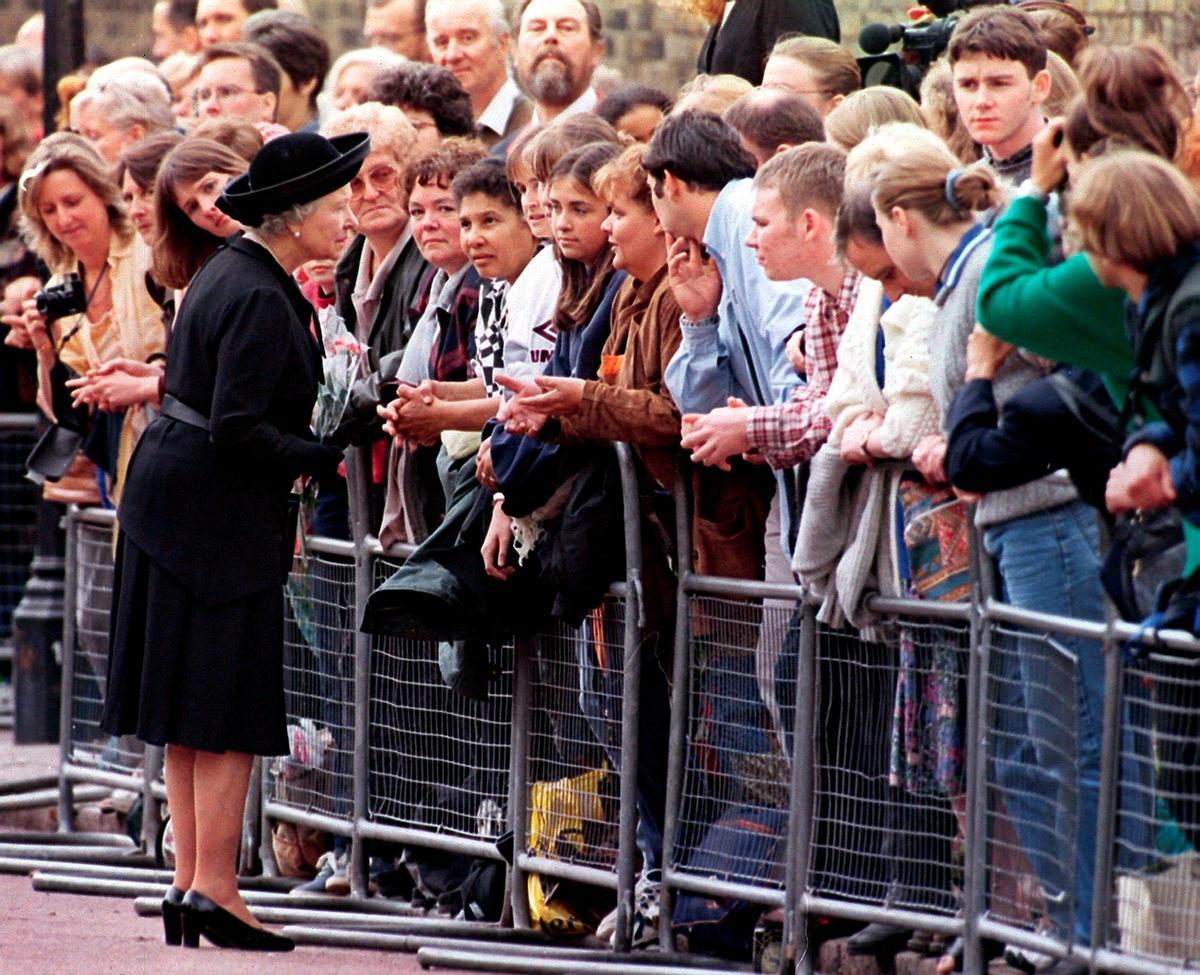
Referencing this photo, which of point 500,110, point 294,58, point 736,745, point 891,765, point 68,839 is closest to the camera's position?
point 891,765

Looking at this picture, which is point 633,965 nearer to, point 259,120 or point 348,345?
point 348,345

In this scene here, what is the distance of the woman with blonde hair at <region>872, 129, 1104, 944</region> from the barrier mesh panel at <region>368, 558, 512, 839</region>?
216 centimetres

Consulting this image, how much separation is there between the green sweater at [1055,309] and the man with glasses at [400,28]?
24.2 ft

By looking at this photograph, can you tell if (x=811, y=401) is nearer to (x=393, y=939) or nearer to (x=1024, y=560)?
(x=1024, y=560)

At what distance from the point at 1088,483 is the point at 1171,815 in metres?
0.75

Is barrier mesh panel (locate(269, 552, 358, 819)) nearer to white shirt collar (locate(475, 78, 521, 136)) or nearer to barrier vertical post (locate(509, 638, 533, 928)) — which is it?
barrier vertical post (locate(509, 638, 533, 928))

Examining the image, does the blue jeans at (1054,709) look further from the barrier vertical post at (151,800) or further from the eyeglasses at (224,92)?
the eyeglasses at (224,92)

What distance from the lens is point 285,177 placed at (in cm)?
745

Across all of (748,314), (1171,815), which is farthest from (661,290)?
(1171,815)

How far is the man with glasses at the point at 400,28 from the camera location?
1255cm

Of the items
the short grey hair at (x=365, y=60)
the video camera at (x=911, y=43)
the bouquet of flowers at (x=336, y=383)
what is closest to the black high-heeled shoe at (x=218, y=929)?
the bouquet of flowers at (x=336, y=383)

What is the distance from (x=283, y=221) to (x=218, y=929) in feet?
6.71

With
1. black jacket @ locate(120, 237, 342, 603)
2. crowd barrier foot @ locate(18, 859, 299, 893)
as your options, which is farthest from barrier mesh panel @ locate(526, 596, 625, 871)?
crowd barrier foot @ locate(18, 859, 299, 893)

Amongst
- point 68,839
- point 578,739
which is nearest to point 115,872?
point 68,839
